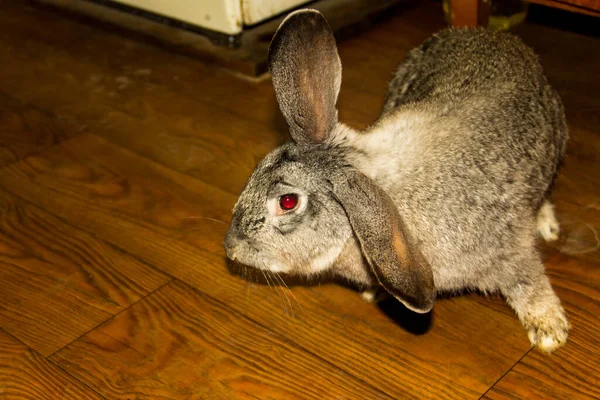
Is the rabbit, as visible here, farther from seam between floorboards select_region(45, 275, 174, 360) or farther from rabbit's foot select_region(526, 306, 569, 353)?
seam between floorboards select_region(45, 275, 174, 360)

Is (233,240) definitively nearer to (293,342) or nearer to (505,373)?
(293,342)

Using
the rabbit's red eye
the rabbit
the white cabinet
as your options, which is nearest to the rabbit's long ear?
→ the rabbit

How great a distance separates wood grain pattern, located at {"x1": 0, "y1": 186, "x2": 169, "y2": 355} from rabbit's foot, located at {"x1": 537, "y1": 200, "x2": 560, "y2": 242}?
1.15 metres

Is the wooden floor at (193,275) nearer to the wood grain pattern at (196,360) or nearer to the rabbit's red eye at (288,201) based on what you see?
the wood grain pattern at (196,360)

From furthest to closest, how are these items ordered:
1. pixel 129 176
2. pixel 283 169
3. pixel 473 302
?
pixel 129 176
pixel 473 302
pixel 283 169

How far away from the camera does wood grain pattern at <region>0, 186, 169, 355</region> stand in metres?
2.10

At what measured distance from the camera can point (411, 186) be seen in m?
1.90

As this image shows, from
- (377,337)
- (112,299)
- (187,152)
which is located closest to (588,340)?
(377,337)

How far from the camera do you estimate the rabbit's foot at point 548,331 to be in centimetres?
196

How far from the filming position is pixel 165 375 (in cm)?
193

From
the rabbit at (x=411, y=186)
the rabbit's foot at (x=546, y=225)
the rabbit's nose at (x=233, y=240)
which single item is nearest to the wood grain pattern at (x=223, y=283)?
the rabbit at (x=411, y=186)

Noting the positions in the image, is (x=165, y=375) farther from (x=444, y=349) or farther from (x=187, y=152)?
(x=187, y=152)

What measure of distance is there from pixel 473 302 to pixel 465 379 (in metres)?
0.31

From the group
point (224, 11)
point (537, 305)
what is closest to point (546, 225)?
point (537, 305)
